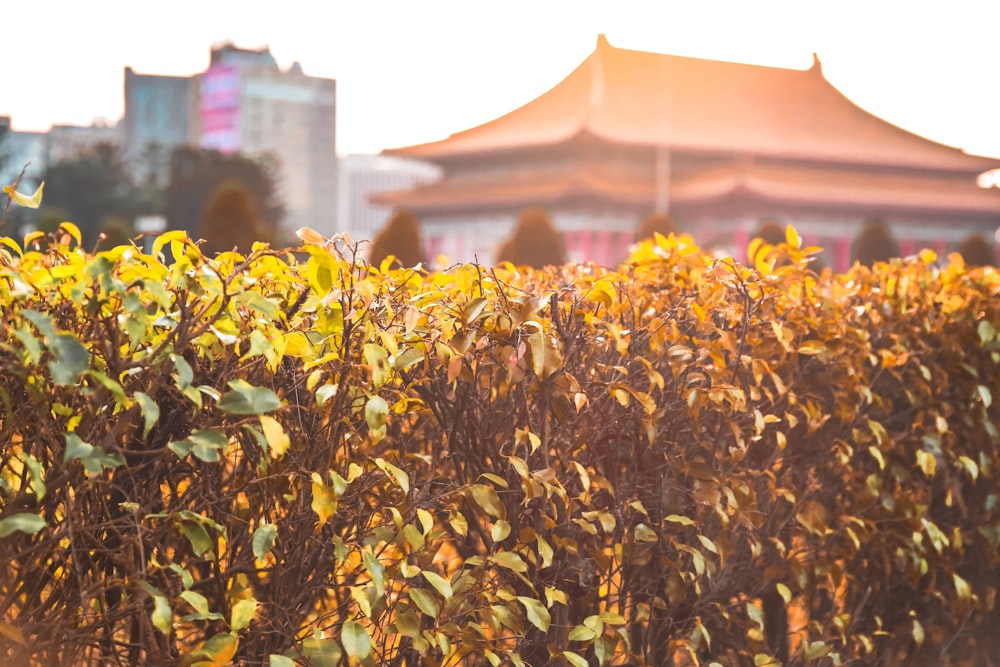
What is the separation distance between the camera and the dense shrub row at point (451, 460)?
71.7 inches

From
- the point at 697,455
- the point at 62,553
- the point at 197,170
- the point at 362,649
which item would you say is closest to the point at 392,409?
the point at 362,649

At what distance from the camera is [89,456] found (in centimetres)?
168

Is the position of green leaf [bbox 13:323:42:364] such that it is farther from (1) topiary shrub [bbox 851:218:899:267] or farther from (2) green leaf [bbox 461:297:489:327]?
(1) topiary shrub [bbox 851:218:899:267]

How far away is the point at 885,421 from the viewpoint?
3.18m

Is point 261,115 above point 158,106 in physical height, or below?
below

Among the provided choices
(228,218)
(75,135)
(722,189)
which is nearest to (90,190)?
(722,189)

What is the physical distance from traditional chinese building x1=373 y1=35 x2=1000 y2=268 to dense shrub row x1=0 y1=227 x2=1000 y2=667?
3222 centimetres

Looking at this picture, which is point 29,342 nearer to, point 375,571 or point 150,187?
point 375,571

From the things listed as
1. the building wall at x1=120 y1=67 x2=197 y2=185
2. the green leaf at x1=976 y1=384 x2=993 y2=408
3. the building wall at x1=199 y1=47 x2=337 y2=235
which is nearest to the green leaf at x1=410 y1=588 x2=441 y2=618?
the green leaf at x1=976 y1=384 x2=993 y2=408

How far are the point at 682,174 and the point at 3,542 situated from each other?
38982 millimetres

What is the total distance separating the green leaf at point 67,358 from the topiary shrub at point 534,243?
19.3 m

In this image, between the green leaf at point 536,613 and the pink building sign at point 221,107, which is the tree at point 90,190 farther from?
the green leaf at point 536,613

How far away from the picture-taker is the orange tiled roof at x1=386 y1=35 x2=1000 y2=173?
127 ft

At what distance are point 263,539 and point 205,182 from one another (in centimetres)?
4217
